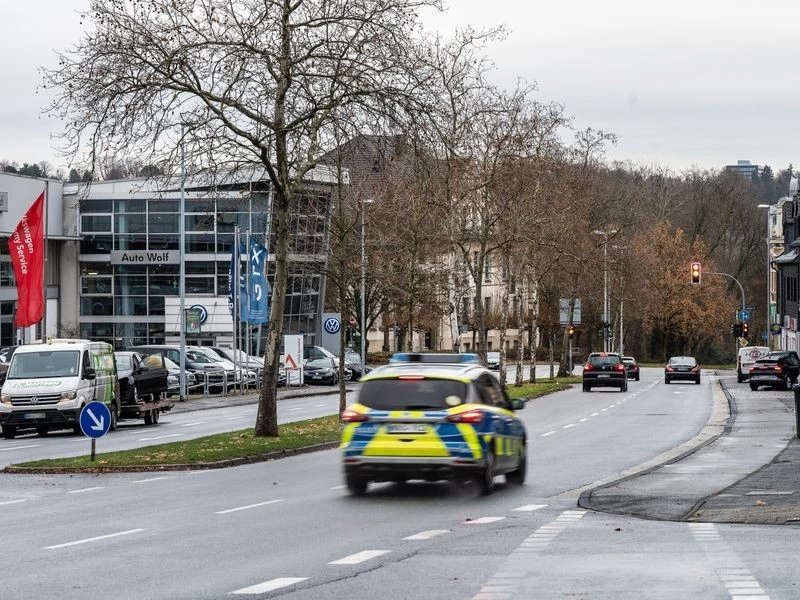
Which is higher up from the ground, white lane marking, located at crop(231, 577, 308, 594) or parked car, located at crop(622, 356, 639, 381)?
white lane marking, located at crop(231, 577, 308, 594)

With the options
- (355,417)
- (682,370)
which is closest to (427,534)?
(355,417)

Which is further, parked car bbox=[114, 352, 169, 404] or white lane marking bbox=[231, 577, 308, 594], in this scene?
parked car bbox=[114, 352, 169, 404]

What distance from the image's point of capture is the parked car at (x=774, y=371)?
61781 mm

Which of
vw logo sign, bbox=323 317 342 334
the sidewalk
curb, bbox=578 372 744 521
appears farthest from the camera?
vw logo sign, bbox=323 317 342 334

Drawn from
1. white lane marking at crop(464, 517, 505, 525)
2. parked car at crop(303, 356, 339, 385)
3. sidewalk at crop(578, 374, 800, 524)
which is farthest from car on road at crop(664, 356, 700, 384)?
white lane marking at crop(464, 517, 505, 525)

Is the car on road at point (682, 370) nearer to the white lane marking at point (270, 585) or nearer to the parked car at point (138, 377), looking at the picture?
the parked car at point (138, 377)

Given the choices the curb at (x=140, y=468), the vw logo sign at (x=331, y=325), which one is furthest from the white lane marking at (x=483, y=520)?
the vw logo sign at (x=331, y=325)

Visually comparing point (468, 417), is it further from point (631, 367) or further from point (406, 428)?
point (631, 367)

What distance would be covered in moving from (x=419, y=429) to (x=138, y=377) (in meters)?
23.2

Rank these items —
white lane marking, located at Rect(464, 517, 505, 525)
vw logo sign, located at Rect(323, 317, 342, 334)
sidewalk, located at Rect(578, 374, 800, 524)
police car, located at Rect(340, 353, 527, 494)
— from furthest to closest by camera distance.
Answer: vw logo sign, located at Rect(323, 317, 342, 334)
police car, located at Rect(340, 353, 527, 494)
sidewalk, located at Rect(578, 374, 800, 524)
white lane marking, located at Rect(464, 517, 505, 525)

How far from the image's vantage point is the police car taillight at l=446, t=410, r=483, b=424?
18.1m

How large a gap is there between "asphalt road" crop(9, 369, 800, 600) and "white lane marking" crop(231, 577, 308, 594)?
0.06 feet

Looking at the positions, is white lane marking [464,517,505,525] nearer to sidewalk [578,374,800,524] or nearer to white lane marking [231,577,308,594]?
sidewalk [578,374,800,524]

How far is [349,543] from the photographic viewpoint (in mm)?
13430
